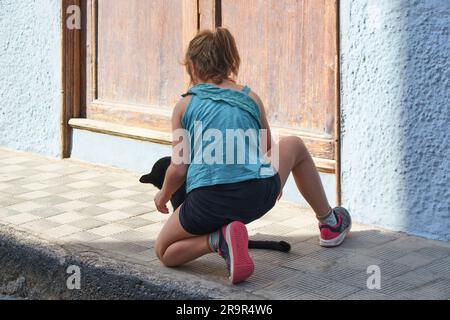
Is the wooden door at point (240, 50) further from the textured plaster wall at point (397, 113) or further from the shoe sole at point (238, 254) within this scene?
the shoe sole at point (238, 254)

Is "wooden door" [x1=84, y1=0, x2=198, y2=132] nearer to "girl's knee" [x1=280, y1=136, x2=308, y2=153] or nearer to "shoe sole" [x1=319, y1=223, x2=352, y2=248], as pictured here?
"girl's knee" [x1=280, y1=136, x2=308, y2=153]

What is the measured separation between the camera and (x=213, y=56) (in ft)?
14.2

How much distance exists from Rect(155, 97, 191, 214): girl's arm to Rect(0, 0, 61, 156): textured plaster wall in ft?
9.61

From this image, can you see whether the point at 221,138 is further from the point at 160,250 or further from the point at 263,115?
the point at 160,250

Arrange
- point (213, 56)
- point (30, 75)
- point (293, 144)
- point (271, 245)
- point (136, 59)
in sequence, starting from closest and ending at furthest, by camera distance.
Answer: point (213, 56) → point (293, 144) → point (271, 245) → point (136, 59) → point (30, 75)

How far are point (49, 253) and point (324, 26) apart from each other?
194cm

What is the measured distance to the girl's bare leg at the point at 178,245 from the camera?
4.31m

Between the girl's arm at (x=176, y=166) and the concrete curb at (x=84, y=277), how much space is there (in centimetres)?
35

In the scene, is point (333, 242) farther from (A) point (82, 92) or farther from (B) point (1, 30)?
(B) point (1, 30)

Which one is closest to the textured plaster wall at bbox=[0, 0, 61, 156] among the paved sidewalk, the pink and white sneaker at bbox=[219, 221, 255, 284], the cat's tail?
the paved sidewalk

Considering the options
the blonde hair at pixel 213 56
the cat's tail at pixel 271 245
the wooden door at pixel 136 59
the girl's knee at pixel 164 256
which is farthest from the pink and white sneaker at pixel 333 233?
the wooden door at pixel 136 59

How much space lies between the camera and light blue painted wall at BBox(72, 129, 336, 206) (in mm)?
6480

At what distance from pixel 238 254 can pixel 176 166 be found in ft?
1.61

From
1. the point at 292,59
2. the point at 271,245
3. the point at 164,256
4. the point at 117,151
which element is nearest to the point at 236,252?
the point at 164,256
